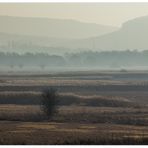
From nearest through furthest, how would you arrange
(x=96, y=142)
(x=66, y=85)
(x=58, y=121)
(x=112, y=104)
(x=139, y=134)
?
(x=96, y=142) → (x=139, y=134) → (x=58, y=121) → (x=112, y=104) → (x=66, y=85)

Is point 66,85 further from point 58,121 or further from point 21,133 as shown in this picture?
point 21,133

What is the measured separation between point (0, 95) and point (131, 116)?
3187 cm

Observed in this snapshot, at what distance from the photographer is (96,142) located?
48.4 metres

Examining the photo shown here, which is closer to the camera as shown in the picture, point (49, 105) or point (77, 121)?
point (77, 121)

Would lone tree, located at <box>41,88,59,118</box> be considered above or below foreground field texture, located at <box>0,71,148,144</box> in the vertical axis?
above

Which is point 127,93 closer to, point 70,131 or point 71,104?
point 71,104

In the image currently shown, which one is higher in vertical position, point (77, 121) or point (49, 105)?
point (49, 105)

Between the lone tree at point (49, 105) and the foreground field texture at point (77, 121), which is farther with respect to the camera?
the lone tree at point (49, 105)

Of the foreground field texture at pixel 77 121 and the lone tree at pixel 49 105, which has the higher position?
the lone tree at pixel 49 105

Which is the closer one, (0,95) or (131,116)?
(131,116)

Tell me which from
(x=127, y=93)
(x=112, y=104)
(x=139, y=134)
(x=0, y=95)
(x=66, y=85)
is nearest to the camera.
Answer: (x=139, y=134)

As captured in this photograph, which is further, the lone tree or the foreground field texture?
the lone tree

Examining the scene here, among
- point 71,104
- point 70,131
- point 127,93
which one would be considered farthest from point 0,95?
point 70,131

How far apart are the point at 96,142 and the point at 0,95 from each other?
45.7 meters
